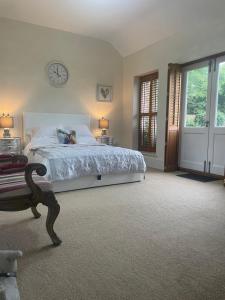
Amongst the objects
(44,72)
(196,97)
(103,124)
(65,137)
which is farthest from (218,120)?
(44,72)

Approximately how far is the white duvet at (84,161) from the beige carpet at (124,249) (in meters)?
0.39

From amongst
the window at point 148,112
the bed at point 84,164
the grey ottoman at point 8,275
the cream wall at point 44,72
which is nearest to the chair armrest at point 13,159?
the bed at point 84,164

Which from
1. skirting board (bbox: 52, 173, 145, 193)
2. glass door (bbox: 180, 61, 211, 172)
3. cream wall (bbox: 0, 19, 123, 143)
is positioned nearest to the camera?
skirting board (bbox: 52, 173, 145, 193)

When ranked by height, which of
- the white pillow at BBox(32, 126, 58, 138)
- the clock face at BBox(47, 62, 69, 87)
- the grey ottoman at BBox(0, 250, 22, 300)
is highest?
the clock face at BBox(47, 62, 69, 87)

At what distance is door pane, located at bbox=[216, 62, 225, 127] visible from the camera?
4200 mm

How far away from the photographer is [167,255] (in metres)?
1.80

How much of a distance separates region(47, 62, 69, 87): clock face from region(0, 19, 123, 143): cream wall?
0.10 meters

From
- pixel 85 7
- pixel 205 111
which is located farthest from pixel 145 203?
pixel 85 7

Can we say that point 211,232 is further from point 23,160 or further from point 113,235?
point 23,160

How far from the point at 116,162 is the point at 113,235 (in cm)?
173

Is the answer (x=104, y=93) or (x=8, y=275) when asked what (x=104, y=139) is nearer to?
(x=104, y=93)

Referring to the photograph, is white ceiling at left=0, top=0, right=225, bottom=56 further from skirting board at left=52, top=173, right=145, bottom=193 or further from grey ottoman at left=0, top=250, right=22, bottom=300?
grey ottoman at left=0, top=250, right=22, bottom=300

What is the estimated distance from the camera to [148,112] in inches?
230

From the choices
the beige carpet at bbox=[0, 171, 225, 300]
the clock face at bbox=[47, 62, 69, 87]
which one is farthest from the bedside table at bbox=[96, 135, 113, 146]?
the beige carpet at bbox=[0, 171, 225, 300]
